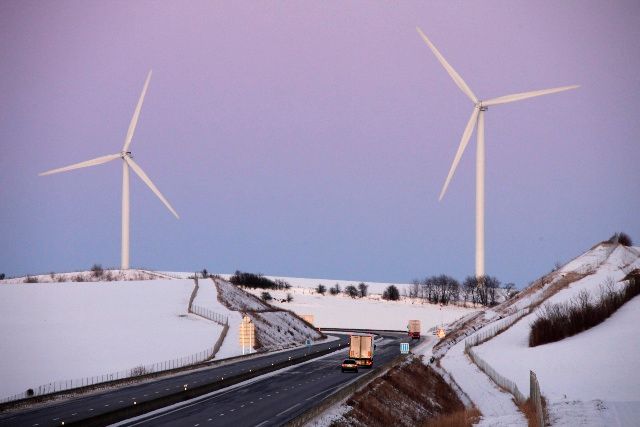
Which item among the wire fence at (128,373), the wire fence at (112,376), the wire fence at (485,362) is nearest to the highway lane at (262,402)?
the wire fence at (128,373)

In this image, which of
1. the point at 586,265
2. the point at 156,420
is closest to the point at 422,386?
the point at 156,420

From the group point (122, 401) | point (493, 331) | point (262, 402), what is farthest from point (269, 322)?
point (122, 401)

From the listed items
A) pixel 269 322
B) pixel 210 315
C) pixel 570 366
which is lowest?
pixel 269 322

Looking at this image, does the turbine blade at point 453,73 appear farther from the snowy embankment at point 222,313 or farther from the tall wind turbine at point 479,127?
the snowy embankment at point 222,313

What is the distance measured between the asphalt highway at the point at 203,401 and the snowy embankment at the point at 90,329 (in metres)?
11.1

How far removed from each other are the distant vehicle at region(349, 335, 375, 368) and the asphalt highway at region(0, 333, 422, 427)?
13.0 feet

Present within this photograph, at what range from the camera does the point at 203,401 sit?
2196 inches

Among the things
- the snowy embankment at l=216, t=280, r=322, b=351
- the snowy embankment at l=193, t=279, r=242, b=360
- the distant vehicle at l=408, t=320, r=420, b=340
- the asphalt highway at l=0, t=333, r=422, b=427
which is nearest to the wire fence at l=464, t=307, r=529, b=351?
the distant vehicle at l=408, t=320, r=420, b=340

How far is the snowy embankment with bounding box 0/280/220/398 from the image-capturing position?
78125mm

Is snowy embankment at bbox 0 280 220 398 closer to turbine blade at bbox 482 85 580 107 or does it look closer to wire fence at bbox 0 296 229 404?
wire fence at bbox 0 296 229 404

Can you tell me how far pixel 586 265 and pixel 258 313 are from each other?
59.6m

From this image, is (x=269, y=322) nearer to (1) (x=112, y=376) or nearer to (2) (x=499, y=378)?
(1) (x=112, y=376)

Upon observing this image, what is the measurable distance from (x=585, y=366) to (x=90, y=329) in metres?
63.1

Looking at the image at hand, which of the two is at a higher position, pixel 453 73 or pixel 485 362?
pixel 453 73
